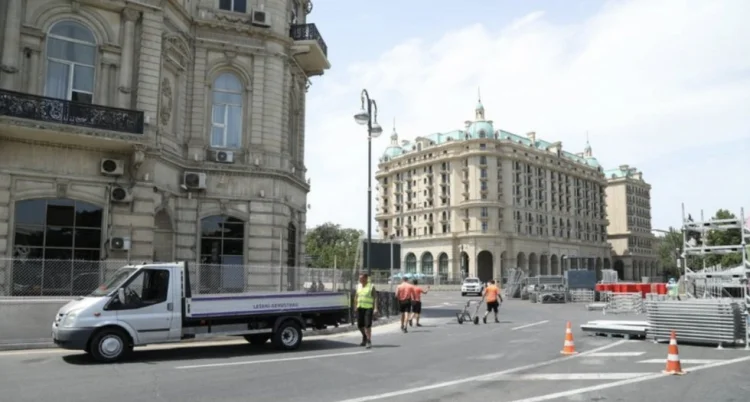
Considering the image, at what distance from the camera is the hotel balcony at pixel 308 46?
1007 inches

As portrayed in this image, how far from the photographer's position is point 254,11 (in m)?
24.1

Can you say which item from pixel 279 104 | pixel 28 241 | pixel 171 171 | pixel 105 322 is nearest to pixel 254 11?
pixel 279 104

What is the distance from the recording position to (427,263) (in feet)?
364

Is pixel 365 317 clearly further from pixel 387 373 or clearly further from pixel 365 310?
pixel 387 373

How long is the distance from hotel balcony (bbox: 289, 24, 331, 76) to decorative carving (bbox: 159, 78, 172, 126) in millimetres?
5911

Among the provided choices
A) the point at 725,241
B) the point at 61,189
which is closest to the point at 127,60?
the point at 61,189

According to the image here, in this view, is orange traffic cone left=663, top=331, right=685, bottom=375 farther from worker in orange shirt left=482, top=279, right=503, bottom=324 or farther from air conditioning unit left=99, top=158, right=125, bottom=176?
air conditioning unit left=99, top=158, right=125, bottom=176

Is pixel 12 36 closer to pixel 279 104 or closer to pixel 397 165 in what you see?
pixel 279 104

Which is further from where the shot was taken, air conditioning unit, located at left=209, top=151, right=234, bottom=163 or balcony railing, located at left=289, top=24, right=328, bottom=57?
balcony railing, located at left=289, top=24, right=328, bottom=57

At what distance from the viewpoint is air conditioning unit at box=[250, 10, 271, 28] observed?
2398cm

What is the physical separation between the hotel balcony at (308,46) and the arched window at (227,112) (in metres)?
3.26

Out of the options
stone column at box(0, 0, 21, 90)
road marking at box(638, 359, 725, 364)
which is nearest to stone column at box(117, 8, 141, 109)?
stone column at box(0, 0, 21, 90)

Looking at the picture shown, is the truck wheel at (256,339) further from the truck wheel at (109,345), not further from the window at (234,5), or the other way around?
the window at (234,5)

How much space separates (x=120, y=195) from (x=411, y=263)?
9714cm
